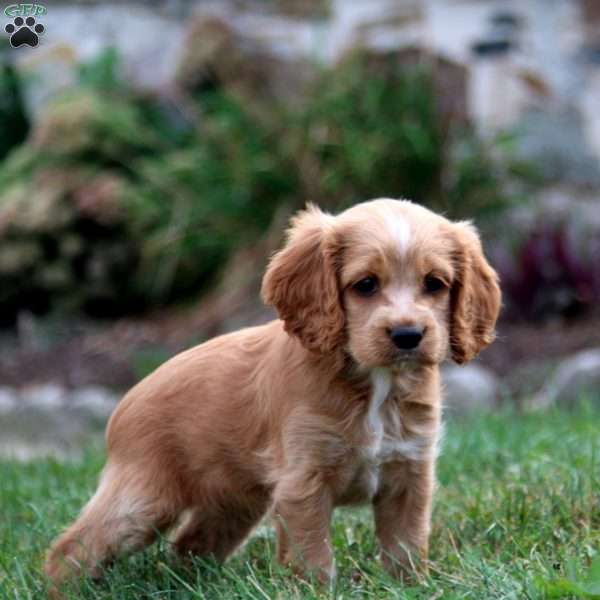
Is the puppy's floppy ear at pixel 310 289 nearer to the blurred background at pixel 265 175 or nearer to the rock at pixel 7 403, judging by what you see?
the blurred background at pixel 265 175

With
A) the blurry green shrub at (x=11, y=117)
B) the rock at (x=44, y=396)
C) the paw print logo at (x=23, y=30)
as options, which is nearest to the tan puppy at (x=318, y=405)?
the paw print logo at (x=23, y=30)

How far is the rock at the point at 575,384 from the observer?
759cm

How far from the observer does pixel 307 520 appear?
360 centimetres

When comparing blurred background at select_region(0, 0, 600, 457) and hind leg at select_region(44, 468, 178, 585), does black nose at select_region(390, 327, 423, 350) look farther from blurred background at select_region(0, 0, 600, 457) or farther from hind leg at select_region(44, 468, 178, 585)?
blurred background at select_region(0, 0, 600, 457)

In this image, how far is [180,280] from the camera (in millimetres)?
11172

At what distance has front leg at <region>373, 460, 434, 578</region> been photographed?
3734 mm

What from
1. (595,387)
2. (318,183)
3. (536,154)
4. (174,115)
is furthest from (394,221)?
(174,115)

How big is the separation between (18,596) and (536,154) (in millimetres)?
8210

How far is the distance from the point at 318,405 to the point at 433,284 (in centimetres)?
53

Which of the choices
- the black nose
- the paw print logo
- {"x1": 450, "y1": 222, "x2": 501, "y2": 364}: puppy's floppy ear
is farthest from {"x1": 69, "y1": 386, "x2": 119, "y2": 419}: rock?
the black nose

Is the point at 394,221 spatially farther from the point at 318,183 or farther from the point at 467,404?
the point at 318,183

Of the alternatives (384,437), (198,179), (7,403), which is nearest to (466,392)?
(7,403)

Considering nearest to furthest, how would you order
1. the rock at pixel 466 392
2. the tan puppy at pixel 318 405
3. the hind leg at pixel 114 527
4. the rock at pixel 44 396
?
the tan puppy at pixel 318 405 → the hind leg at pixel 114 527 → the rock at pixel 466 392 → the rock at pixel 44 396

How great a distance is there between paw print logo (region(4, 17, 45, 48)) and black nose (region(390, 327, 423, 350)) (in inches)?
95.2
